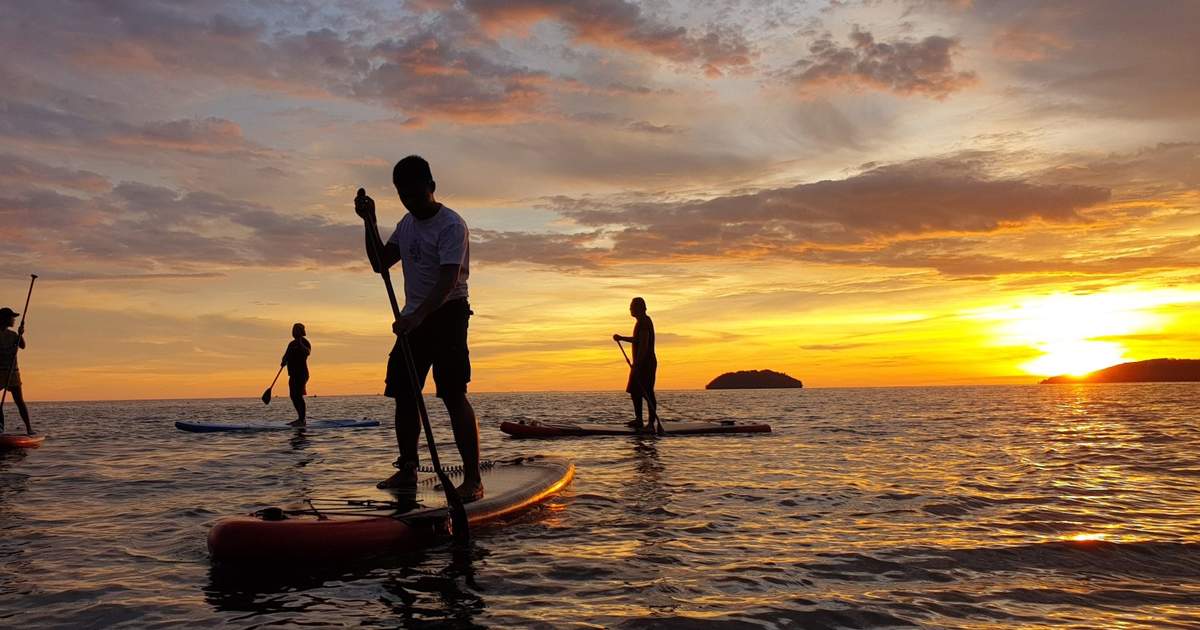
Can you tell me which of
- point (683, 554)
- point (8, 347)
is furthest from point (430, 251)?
point (8, 347)

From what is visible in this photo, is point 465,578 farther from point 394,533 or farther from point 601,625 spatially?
point 601,625

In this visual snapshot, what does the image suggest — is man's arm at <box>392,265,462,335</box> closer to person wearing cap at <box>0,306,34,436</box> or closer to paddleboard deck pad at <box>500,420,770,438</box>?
paddleboard deck pad at <box>500,420,770,438</box>

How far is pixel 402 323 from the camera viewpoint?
19.0 ft

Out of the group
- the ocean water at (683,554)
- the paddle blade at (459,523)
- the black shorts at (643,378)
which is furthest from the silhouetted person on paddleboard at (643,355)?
the paddle blade at (459,523)

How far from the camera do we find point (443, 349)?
6016 mm

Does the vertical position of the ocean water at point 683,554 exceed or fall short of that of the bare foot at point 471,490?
it falls short

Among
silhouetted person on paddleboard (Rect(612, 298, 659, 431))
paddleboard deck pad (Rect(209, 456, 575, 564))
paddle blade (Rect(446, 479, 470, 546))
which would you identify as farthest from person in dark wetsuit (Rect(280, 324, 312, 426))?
paddle blade (Rect(446, 479, 470, 546))

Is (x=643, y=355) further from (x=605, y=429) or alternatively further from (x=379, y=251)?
Answer: (x=379, y=251)

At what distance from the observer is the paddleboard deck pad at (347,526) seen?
4645 millimetres

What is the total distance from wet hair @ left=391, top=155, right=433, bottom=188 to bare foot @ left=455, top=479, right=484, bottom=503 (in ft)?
7.81

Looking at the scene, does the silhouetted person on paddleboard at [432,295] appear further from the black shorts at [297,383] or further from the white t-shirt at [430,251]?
the black shorts at [297,383]

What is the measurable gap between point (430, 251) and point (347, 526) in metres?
2.16

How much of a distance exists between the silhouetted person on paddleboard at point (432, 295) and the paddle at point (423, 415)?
24mm

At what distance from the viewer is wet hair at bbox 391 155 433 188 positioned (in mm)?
5906
